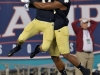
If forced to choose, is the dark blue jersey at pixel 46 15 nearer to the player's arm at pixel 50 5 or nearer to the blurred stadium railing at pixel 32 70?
the player's arm at pixel 50 5

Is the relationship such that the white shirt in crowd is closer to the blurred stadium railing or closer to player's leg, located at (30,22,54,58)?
the blurred stadium railing

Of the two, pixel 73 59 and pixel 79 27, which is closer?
pixel 73 59

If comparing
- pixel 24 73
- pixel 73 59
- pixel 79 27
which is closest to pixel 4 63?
pixel 24 73

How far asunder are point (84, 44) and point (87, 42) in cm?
7

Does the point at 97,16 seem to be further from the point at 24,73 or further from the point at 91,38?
the point at 24,73

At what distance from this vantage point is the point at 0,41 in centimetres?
1127

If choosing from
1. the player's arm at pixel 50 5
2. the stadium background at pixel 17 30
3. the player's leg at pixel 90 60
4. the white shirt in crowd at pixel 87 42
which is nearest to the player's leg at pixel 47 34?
the player's arm at pixel 50 5

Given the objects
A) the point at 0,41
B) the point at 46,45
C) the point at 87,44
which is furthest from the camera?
the point at 0,41

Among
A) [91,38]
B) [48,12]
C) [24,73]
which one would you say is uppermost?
[48,12]

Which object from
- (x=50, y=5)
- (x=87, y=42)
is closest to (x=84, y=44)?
(x=87, y=42)

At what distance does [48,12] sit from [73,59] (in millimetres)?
853

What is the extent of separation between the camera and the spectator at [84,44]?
10.5 meters

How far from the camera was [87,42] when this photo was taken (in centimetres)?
1049

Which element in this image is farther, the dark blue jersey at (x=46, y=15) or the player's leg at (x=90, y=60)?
the player's leg at (x=90, y=60)
